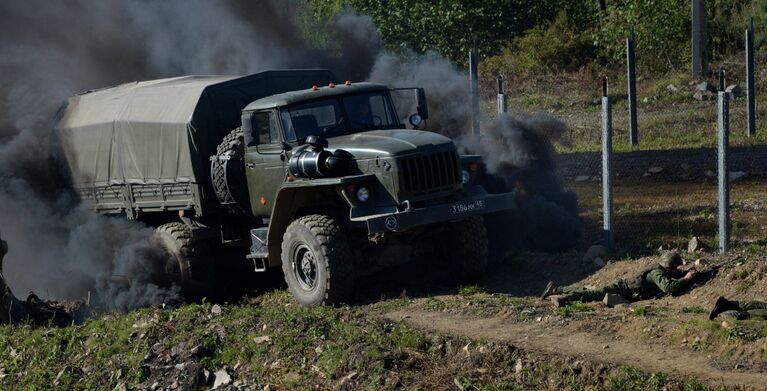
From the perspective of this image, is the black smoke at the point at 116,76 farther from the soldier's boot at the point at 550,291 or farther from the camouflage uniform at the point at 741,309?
the camouflage uniform at the point at 741,309

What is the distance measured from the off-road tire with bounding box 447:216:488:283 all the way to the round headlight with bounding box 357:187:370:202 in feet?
4.33

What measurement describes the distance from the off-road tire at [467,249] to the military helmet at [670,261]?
209 centimetres

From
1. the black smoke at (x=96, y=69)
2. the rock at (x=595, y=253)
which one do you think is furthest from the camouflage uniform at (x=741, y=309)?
the black smoke at (x=96, y=69)

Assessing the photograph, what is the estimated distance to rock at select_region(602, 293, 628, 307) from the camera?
10742mm

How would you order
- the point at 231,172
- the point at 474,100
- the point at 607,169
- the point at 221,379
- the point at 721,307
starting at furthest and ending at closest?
1. the point at 474,100
2. the point at 231,172
3. the point at 607,169
4. the point at 221,379
5. the point at 721,307

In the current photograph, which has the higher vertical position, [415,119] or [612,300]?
[415,119]

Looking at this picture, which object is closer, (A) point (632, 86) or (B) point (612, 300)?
(B) point (612, 300)

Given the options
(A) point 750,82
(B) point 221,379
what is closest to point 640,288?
(B) point 221,379

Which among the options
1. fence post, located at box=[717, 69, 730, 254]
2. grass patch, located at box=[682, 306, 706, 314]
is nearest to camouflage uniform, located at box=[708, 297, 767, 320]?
grass patch, located at box=[682, 306, 706, 314]

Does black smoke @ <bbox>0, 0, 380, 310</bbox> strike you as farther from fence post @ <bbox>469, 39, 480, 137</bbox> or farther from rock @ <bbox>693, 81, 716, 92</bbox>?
rock @ <bbox>693, 81, 716, 92</bbox>

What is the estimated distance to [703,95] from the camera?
25.2 metres

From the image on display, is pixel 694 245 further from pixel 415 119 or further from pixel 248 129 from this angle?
pixel 248 129

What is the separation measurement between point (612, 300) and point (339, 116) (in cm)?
411

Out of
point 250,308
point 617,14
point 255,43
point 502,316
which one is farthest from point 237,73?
point 617,14
